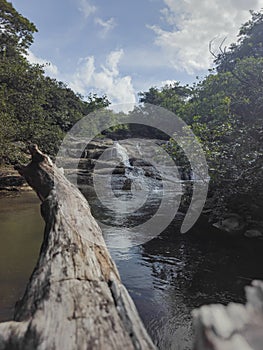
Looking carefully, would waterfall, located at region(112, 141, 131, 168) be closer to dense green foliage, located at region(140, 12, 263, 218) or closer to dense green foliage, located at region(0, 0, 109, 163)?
dense green foliage, located at region(0, 0, 109, 163)

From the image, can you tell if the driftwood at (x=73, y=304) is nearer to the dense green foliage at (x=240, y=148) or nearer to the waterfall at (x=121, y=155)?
the dense green foliage at (x=240, y=148)

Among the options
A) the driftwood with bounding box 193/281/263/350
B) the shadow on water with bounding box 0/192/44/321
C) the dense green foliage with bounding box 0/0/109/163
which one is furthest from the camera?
the dense green foliage with bounding box 0/0/109/163

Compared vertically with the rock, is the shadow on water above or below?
below

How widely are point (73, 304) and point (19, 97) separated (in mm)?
13430

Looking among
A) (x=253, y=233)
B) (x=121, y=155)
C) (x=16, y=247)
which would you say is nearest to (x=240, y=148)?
(x=253, y=233)

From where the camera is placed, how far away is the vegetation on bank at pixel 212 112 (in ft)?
18.3

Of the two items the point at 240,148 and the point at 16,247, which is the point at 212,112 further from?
the point at 16,247

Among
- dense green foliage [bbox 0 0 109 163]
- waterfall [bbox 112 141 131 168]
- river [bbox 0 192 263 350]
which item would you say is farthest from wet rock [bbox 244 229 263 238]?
waterfall [bbox 112 141 131 168]

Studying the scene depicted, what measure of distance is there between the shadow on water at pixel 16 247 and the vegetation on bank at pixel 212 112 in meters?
2.75

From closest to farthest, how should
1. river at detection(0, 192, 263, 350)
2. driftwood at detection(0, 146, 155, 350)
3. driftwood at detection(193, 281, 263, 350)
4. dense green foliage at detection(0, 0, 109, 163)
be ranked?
1. driftwood at detection(193, 281, 263, 350)
2. driftwood at detection(0, 146, 155, 350)
3. river at detection(0, 192, 263, 350)
4. dense green foliage at detection(0, 0, 109, 163)

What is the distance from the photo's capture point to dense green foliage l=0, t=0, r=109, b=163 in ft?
34.1

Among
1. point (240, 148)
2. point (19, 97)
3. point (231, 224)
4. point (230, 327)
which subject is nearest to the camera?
point (230, 327)

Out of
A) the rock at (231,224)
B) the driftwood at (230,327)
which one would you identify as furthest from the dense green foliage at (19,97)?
the driftwood at (230,327)

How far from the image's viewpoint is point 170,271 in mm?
4445
